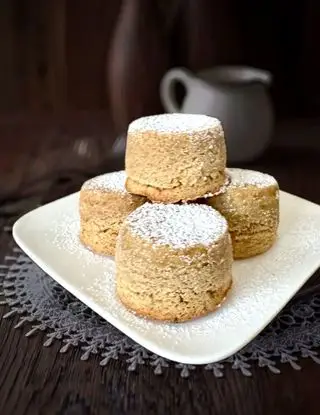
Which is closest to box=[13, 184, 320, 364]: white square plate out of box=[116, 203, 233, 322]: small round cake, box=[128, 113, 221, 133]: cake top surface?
box=[116, 203, 233, 322]: small round cake

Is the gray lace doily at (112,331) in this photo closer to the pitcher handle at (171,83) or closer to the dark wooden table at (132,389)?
the dark wooden table at (132,389)

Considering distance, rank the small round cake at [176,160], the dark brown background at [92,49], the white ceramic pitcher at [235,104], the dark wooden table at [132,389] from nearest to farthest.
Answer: the dark wooden table at [132,389], the small round cake at [176,160], the white ceramic pitcher at [235,104], the dark brown background at [92,49]

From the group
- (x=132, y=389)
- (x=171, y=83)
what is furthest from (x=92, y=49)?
(x=132, y=389)

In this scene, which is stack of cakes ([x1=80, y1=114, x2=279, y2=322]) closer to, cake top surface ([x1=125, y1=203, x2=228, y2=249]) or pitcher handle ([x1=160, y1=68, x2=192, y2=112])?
cake top surface ([x1=125, y1=203, x2=228, y2=249])

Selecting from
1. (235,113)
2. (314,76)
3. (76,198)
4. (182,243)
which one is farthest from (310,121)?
(182,243)

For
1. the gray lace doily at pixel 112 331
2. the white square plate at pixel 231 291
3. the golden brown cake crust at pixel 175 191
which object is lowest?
the gray lace doily at pixel 112 331

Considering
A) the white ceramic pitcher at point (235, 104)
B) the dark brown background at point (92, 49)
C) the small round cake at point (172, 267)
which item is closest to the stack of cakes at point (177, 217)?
the small round cake at point (172, 267)

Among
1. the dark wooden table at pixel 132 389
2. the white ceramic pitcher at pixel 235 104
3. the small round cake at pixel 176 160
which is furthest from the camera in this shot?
the white ceramic pitcher at pixel 235 104
